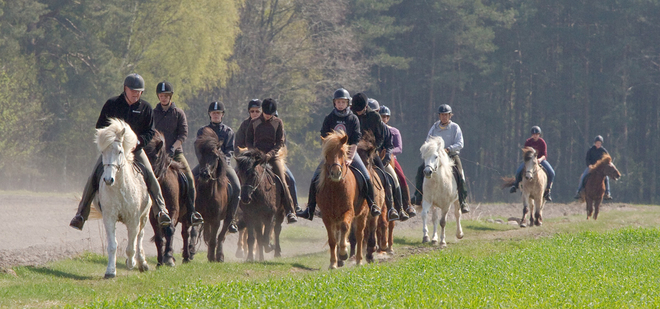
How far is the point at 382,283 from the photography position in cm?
938

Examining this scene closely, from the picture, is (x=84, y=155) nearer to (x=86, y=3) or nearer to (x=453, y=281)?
(x=86, y=3)

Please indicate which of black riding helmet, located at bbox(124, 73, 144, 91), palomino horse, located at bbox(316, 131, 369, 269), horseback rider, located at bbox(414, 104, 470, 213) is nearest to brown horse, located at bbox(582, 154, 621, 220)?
horseback rider, located at bbox(414, 104, 470, 213)

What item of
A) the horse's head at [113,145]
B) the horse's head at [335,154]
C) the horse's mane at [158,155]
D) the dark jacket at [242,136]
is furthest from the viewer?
the dark jacket at [242,136]

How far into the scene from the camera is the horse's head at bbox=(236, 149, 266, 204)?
14305mm

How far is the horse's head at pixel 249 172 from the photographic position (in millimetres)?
14305

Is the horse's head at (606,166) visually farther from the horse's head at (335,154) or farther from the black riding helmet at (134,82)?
the black riding helmet at (134,82)

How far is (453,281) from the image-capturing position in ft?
31.7

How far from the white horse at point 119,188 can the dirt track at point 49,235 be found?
2.41 m

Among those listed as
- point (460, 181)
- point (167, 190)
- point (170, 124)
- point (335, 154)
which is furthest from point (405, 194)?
point (167, 190)

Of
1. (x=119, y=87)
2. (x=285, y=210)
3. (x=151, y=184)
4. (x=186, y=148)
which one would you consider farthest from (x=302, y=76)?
(x=151, y=184)

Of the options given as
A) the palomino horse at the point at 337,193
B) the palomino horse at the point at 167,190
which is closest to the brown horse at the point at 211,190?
the palomino horse at the point at 167,190

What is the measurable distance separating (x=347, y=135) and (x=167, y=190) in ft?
9.71

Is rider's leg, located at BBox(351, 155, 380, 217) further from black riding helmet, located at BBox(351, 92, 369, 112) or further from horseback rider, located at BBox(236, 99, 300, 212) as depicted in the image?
horseback rider, located at BBox(236, 99, 300, 212)

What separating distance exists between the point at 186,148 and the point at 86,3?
11.9 meters
